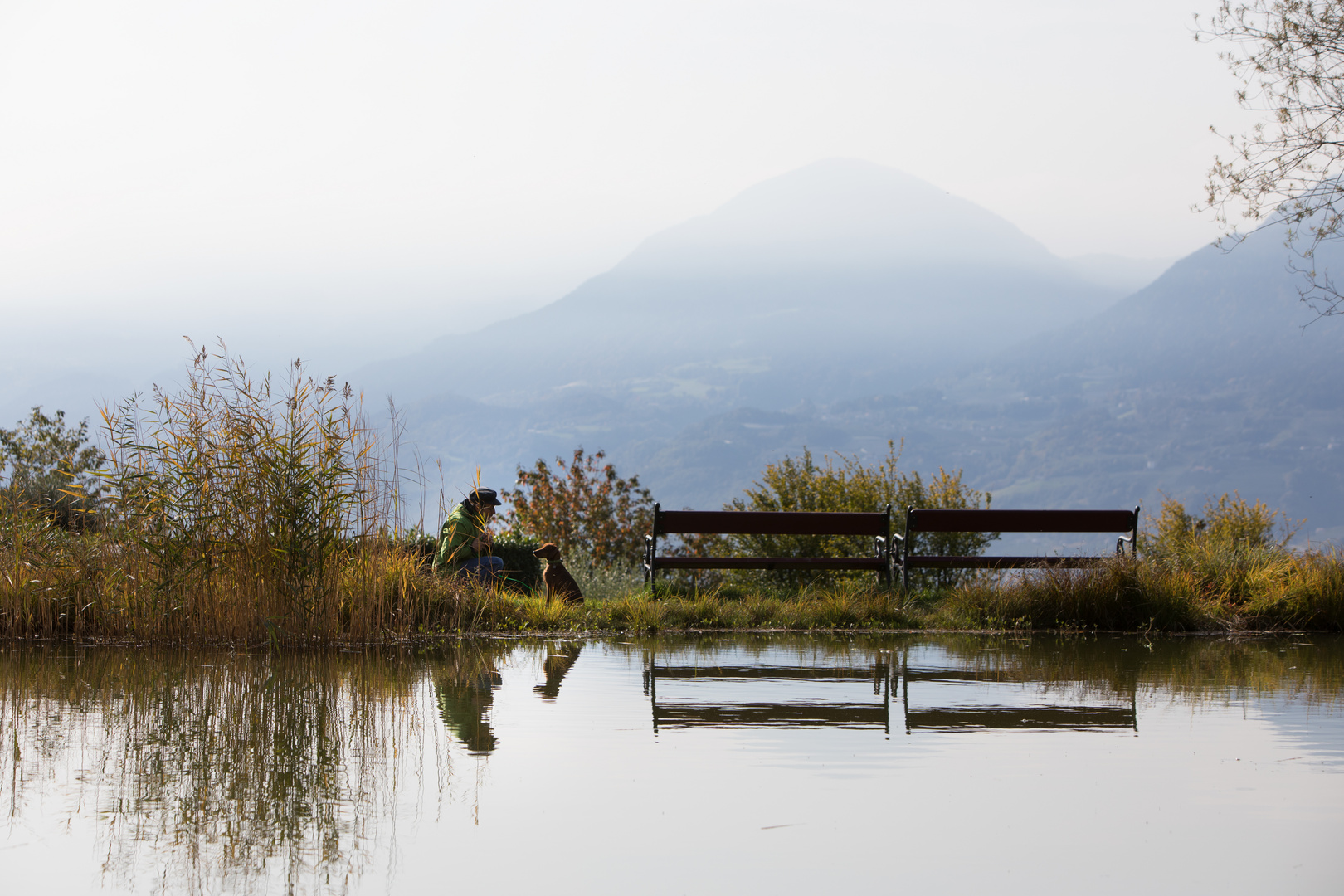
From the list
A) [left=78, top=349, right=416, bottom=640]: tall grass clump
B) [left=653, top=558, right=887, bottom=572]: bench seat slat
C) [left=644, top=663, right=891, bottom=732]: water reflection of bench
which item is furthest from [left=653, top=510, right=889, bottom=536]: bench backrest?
[left=644, top=663, right=891, bottom=732]: water reflection of bench

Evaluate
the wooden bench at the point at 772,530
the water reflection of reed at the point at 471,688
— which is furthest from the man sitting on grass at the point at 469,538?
the wooden bench at the point at 772,530

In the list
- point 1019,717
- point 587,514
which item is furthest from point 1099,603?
point 587,514

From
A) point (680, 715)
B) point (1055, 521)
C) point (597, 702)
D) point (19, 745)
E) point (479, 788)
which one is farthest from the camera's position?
point (1055, 521)

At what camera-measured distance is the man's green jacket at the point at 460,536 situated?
9453 mm

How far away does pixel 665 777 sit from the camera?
423 cm

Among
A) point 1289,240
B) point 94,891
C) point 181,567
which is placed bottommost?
point 94,891

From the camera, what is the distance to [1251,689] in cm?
626

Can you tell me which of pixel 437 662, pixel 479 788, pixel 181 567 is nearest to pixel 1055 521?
pixel 437 662

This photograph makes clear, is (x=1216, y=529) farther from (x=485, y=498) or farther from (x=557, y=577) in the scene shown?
(x=485, y=498)

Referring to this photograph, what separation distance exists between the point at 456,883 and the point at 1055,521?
9.53 metres

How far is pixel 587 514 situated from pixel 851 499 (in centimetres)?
390

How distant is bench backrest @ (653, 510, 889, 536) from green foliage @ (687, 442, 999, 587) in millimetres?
2233

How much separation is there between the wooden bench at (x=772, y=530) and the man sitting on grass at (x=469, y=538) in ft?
5.51

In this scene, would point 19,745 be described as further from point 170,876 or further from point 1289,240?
point 1289,240
